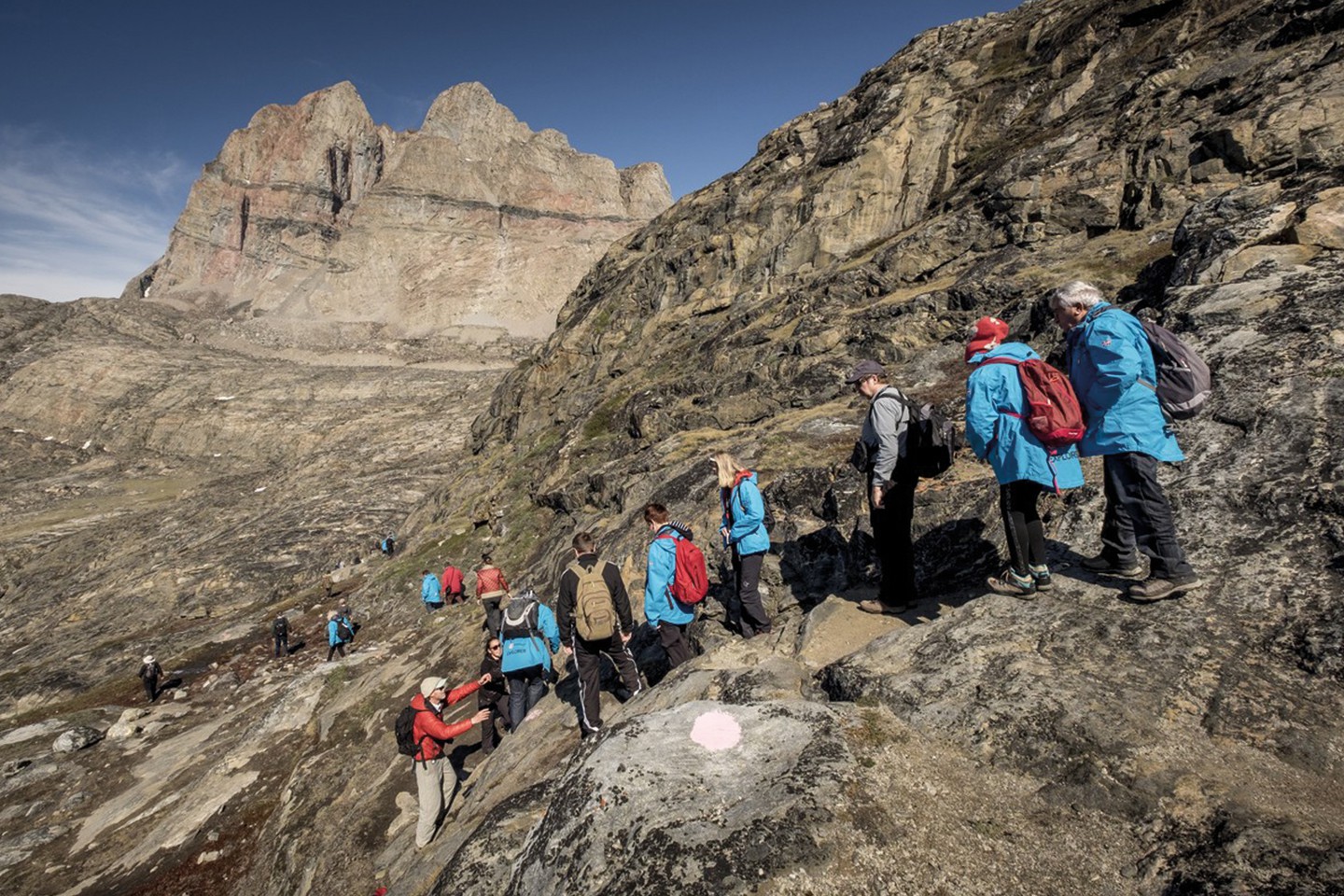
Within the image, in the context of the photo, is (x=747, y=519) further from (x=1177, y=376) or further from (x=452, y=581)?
(x=452, y=581)

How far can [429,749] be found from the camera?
738 cm

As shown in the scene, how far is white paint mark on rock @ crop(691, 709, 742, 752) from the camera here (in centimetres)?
386

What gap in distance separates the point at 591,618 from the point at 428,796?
2.89 meters

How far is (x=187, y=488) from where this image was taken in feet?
218

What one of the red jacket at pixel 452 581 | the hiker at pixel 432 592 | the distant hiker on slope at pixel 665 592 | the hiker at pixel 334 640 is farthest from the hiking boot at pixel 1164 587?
the hiker at pixel 334 640

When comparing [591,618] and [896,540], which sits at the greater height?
[896,540]

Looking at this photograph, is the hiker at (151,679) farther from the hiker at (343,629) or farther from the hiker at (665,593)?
the hiker at (665,593)

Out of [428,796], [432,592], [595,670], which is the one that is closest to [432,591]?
[432,592]

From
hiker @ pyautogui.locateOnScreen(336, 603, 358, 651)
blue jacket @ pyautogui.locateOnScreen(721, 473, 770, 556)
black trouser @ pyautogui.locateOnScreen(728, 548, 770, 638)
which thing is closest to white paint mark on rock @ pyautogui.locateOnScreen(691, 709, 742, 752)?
black trouser @ pyautogui.locateOnScreen(728, 548, 770, 638)

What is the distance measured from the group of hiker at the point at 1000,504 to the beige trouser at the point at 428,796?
0.05 ft

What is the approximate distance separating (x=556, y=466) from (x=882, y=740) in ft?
61.7

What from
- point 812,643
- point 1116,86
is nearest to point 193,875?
point 812,643

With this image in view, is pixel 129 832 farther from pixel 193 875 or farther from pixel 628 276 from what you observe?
pixel 628 276

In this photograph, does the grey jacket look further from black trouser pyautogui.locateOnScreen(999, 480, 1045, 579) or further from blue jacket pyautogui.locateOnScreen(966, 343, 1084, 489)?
black trouser pyautogui.locateOnScreen(999, 480, 1045, 579)
